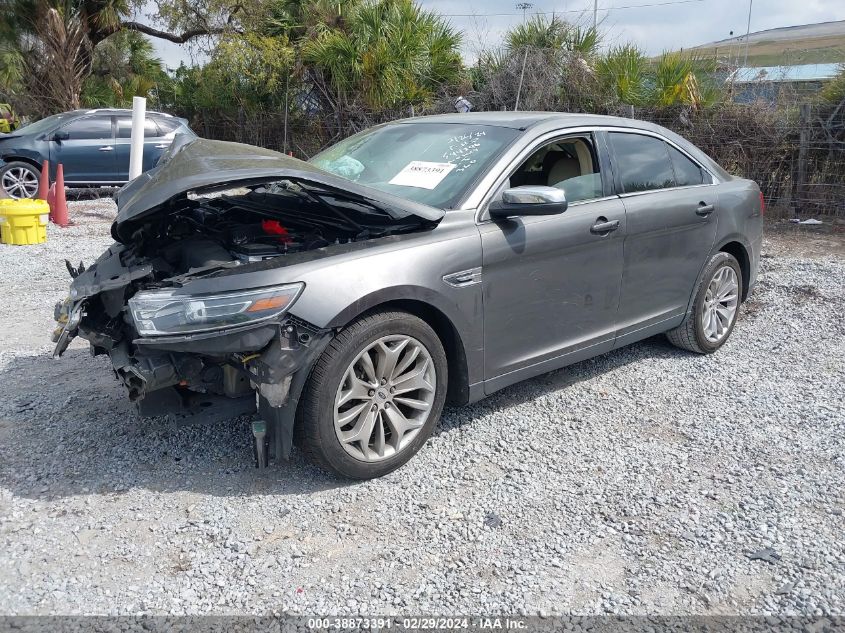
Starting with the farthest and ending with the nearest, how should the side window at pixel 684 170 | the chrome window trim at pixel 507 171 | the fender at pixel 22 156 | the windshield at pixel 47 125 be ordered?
the windshield at pixel 47 125
the fender at pixel 22 156
the side window at pixel 684 170
the chrome window trim at pixel 507 171

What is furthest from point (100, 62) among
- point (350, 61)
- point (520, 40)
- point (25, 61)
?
point (520, 40)

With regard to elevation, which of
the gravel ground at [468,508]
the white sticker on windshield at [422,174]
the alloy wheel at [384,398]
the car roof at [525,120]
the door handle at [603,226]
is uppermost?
the car roof at [525,120]

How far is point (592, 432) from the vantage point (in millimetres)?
4148

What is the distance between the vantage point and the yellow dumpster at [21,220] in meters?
8.85

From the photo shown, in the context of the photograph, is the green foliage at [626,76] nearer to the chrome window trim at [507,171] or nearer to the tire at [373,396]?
the chrome window trim at [507,171]

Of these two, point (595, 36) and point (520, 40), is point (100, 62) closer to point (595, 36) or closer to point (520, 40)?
point (520, 40)

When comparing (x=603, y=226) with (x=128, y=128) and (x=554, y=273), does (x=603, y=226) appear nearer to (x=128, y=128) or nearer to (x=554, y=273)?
(x=554, y=273)

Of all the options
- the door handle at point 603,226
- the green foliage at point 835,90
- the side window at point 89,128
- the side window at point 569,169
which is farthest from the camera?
the side window at point 89,128

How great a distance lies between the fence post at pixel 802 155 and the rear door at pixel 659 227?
640cm

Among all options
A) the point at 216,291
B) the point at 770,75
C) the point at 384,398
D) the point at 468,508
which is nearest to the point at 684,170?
the point at 384,398

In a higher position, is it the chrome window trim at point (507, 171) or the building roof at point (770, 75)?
the building roof at point (770, 75)

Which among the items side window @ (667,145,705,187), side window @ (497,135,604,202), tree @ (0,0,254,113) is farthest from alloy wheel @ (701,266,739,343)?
tree @ (0,0,254,113)

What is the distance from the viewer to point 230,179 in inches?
124

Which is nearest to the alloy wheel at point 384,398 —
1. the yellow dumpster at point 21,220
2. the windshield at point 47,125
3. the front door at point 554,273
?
the front door at point 554,273
